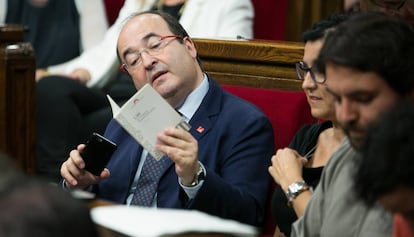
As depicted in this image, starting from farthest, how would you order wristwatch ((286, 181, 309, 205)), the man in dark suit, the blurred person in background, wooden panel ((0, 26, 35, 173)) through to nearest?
1. the blurred person in background
2. wooden panel ((0, 26, 35, 173))
3. the man in dark suit
4. wristwatch ((286, 181, 309, 205))

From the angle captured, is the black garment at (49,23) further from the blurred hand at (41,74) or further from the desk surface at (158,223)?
the desk surface at (158,223)

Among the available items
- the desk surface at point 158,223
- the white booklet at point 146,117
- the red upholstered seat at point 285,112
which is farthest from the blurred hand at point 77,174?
the desk surface at point 158,223

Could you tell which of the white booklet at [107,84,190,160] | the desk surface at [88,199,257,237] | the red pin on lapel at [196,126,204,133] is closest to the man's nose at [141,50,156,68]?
the red pin on lapel at [196,126,204,133]

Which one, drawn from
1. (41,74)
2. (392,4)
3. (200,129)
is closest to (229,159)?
(200,129)

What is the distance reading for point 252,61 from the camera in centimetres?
301

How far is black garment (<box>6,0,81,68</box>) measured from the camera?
4559mm

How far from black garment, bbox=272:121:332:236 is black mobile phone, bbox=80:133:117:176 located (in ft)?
1.33

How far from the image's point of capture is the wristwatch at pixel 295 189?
85.3 inches

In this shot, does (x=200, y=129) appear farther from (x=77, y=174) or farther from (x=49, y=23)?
(x=49, y=23)

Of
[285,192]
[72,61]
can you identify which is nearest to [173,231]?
[285,192]

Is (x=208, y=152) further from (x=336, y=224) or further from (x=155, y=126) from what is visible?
(x=336, y=224)

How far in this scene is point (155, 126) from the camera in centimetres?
232

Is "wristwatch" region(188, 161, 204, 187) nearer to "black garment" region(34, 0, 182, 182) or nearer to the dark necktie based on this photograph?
the dark necktie

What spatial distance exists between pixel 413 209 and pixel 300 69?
1.03 m
